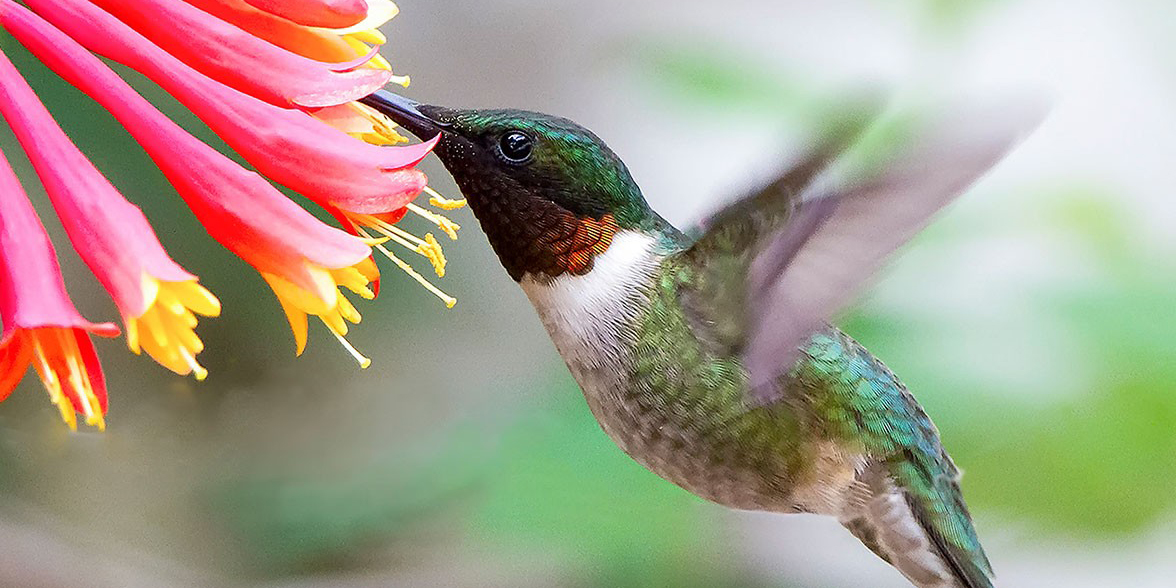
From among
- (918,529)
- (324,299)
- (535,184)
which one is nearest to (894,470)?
(918,529)

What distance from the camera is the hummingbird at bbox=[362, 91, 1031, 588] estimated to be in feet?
1.52

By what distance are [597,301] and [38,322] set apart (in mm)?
277

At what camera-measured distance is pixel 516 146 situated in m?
0.52

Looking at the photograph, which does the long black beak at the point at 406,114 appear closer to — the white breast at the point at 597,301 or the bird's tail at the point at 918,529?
the white breast at the point at 597,301

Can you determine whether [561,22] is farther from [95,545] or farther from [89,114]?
[95,545]

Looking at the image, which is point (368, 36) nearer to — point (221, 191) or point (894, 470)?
point (221, 191)

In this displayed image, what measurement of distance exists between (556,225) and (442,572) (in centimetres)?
67

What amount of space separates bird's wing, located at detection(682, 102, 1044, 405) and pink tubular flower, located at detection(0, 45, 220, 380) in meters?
0.23

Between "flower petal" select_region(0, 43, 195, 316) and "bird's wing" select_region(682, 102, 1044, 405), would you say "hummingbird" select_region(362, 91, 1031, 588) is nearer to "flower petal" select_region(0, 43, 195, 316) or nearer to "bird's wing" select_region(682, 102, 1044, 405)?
"bird's wing" select_region(682, 102, 1044, 405)

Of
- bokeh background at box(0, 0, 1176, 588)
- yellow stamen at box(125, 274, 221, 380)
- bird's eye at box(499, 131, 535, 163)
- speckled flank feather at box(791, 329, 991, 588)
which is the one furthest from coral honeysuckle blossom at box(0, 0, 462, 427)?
bokeh background at box(0, 0, 1176, 588)

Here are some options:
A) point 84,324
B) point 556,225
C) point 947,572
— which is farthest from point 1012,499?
point 84,324

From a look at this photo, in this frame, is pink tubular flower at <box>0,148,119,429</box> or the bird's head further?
the bird's head

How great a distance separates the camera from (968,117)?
433mm

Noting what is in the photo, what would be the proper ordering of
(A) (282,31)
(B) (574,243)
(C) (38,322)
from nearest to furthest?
1. (C) (38,322)
2. (A) (282,31)
3. (B) (574,243)
